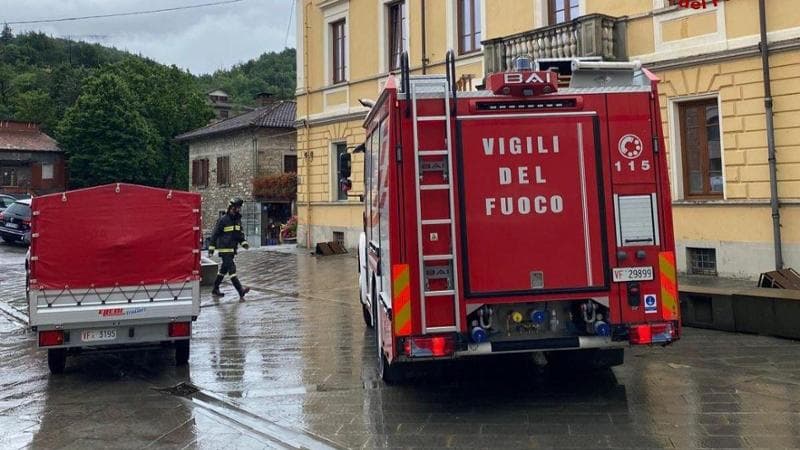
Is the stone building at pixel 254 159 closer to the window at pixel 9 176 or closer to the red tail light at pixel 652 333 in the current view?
the window at pixel 9 176

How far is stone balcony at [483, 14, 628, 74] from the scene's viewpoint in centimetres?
1389

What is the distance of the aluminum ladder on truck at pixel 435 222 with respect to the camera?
5.23m

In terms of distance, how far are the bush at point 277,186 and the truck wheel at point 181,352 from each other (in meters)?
25.5

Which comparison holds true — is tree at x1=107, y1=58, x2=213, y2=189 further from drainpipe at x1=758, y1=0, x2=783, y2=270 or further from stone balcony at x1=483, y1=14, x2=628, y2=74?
drainpipe at x1=758, y1=0, x2=783, y2=270

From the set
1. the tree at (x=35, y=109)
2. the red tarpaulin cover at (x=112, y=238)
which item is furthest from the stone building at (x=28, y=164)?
the red tarpaulin cover at (x=112, y=238)

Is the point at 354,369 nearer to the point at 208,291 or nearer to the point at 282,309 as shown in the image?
the point at 282,309

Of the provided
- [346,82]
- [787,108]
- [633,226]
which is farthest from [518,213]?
[346,82]

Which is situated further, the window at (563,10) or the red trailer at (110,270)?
the window at (563,10)

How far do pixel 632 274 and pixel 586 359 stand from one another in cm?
171

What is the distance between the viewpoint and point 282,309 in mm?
11633

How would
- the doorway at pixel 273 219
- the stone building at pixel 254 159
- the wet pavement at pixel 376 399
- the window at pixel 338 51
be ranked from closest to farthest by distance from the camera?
the wet pavement at pixel 376 399, the window at pixel 338 51, the doorway at pixel 273 219, the stone building at pixel 254 159

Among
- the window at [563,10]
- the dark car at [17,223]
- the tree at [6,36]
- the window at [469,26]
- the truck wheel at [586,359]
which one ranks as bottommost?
the truck wheel at [586,359]

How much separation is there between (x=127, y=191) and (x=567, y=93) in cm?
490

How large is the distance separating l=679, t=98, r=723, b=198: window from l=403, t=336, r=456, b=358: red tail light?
1020 cm
